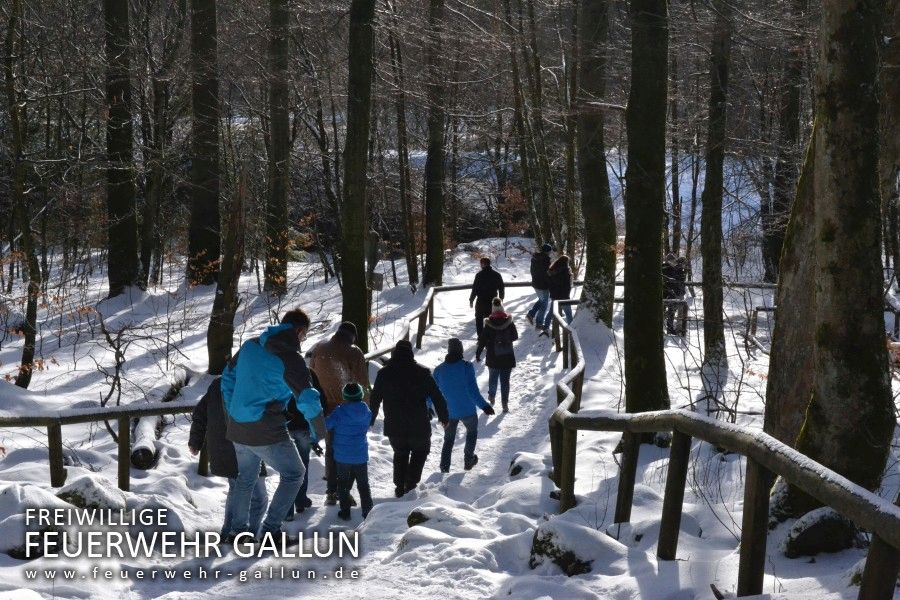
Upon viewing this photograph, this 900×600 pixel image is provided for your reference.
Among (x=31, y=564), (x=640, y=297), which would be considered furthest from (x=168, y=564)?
(x=640, y=297)

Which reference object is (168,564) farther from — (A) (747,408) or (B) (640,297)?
(A) (747,408)

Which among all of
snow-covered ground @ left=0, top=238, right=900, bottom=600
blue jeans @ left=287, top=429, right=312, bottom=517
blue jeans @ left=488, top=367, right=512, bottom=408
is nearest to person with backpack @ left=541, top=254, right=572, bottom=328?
snow-covered ground @ left=0, top=238, right=900, bottom=600

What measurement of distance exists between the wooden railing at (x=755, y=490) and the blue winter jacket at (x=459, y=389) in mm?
3317

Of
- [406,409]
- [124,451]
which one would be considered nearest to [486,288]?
[406,409]

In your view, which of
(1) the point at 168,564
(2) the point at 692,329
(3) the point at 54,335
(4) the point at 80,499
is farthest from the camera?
A: (2) the point at 692,329

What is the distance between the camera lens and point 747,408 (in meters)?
11.8

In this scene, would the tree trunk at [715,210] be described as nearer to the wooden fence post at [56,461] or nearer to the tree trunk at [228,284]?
the tree trunk at [228,284]

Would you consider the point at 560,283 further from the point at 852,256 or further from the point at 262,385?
the point at 852,256

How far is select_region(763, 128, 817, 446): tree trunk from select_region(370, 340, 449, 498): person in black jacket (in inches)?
127

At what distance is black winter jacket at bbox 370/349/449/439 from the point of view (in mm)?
9289

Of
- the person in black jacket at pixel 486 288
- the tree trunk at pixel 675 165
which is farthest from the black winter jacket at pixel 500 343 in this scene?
the tree trunk at pixel 675 165

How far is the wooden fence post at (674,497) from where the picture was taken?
18.2ft

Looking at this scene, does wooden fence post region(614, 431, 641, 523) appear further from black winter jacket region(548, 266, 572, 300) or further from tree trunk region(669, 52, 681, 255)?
tree trunk region(669, 52, 681, 255)

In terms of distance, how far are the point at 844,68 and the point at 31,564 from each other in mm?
5846
